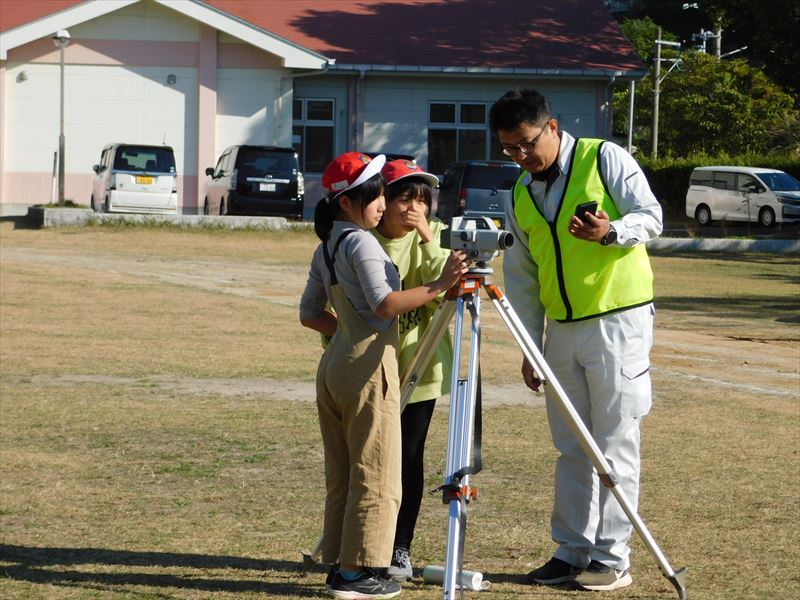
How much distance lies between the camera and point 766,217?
3716cm

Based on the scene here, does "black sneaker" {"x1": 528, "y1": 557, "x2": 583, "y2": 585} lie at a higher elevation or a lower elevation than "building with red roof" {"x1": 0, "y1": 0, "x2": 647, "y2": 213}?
lower

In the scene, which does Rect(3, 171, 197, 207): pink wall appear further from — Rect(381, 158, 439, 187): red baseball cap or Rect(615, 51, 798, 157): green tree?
Rect(381, 158, 439, 187): red baseball cap

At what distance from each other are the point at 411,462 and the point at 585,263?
1.08 m

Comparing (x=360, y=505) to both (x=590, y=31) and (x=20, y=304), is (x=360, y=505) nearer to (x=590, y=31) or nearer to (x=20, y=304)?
(x=20, y=304)

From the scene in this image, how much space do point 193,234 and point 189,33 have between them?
1099 cm

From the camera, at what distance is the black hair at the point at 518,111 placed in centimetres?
519

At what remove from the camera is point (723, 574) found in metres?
5.67

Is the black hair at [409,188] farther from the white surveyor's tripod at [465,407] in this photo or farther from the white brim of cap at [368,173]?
the white surveyor's tripod at [465,407]

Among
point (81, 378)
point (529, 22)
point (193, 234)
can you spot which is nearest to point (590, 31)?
point (529, 22)

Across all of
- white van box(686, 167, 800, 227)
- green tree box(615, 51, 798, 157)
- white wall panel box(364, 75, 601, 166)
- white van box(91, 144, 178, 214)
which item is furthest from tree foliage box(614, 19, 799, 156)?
white van box(91, 144, 178, 214)

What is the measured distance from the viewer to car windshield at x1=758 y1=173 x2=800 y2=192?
3694cm

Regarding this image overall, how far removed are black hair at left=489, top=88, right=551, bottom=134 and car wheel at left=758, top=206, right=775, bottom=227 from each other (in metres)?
33.1

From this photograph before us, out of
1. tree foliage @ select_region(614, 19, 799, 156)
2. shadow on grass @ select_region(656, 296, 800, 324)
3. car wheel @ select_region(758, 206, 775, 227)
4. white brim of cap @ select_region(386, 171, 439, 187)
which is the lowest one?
shadow on grass @ select_region(656, 296, 800, 324)

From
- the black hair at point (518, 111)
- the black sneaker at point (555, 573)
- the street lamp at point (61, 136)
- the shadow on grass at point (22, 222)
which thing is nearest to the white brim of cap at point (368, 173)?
Answer: the black hair at point (518, 111)
